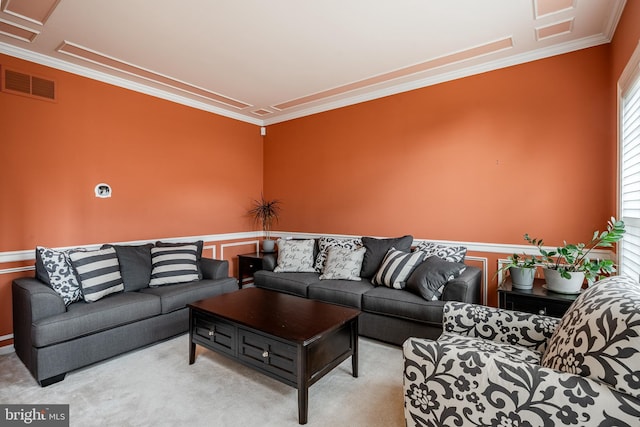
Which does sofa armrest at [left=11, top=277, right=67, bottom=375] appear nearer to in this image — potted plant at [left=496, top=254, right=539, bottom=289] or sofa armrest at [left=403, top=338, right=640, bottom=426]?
sofa armrest at [left=403, top=338, right=640, bottom=426]

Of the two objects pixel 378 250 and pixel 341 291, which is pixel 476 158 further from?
pixel 341 291

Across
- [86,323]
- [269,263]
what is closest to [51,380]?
[86,323]

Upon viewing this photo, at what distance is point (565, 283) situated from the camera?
2510 mm

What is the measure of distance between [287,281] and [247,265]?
48.7 inches

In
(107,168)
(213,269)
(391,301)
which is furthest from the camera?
(213,269)

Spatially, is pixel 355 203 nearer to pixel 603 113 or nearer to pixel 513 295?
pixel 513 295

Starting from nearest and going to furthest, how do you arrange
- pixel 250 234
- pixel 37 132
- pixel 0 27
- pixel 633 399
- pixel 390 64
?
1. pixel 633 399
2. pixel 0 27
3. pixel 37 132
4. pixel 390 64
5. pixel 250 234

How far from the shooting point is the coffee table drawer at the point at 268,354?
6.74 feet

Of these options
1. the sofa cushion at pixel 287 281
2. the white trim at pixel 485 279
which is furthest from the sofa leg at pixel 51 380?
the white trim at pixel 485 279

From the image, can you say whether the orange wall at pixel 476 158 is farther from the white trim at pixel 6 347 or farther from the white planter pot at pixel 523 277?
the white trim at pixel 6 347

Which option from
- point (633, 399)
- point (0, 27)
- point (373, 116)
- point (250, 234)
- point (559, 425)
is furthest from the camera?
point (250, 234)

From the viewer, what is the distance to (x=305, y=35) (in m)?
2.78

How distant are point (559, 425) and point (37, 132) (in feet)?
14.5

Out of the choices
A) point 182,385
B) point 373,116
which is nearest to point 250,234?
point 373,116
